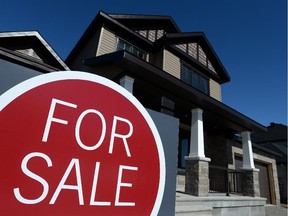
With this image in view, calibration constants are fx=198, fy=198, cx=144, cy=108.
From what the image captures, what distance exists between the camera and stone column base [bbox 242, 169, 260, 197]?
8.29 m

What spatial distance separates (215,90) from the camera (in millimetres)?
11953

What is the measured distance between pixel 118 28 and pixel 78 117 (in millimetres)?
8971

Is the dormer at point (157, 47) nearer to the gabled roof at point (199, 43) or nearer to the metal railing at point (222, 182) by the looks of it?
the gabled roof at point (199, 43)

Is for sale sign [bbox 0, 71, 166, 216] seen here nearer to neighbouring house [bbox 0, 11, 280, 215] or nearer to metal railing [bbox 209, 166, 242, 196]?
neighbouring house [bbox 0, 11, 280, 215]

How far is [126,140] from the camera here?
124 cm

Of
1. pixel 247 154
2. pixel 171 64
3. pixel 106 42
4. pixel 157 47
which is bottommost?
pixel 247 154

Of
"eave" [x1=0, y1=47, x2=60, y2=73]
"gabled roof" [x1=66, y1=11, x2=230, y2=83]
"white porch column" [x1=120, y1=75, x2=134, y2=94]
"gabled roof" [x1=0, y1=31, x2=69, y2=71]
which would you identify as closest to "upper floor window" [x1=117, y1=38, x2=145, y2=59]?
"gabled roof" [x1=66, y1=11, x2=230, y2=83]

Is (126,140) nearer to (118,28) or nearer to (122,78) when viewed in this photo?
(122,78)

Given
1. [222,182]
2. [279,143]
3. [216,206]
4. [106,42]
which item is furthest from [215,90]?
[279,143]

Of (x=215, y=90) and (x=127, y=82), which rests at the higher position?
(x=215, y=90)

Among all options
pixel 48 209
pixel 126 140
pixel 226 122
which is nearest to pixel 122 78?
pixel 126 140

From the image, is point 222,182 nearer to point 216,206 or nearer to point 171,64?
point 216,206

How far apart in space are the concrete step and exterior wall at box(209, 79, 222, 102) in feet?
24.9

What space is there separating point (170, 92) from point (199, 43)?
7.26m
